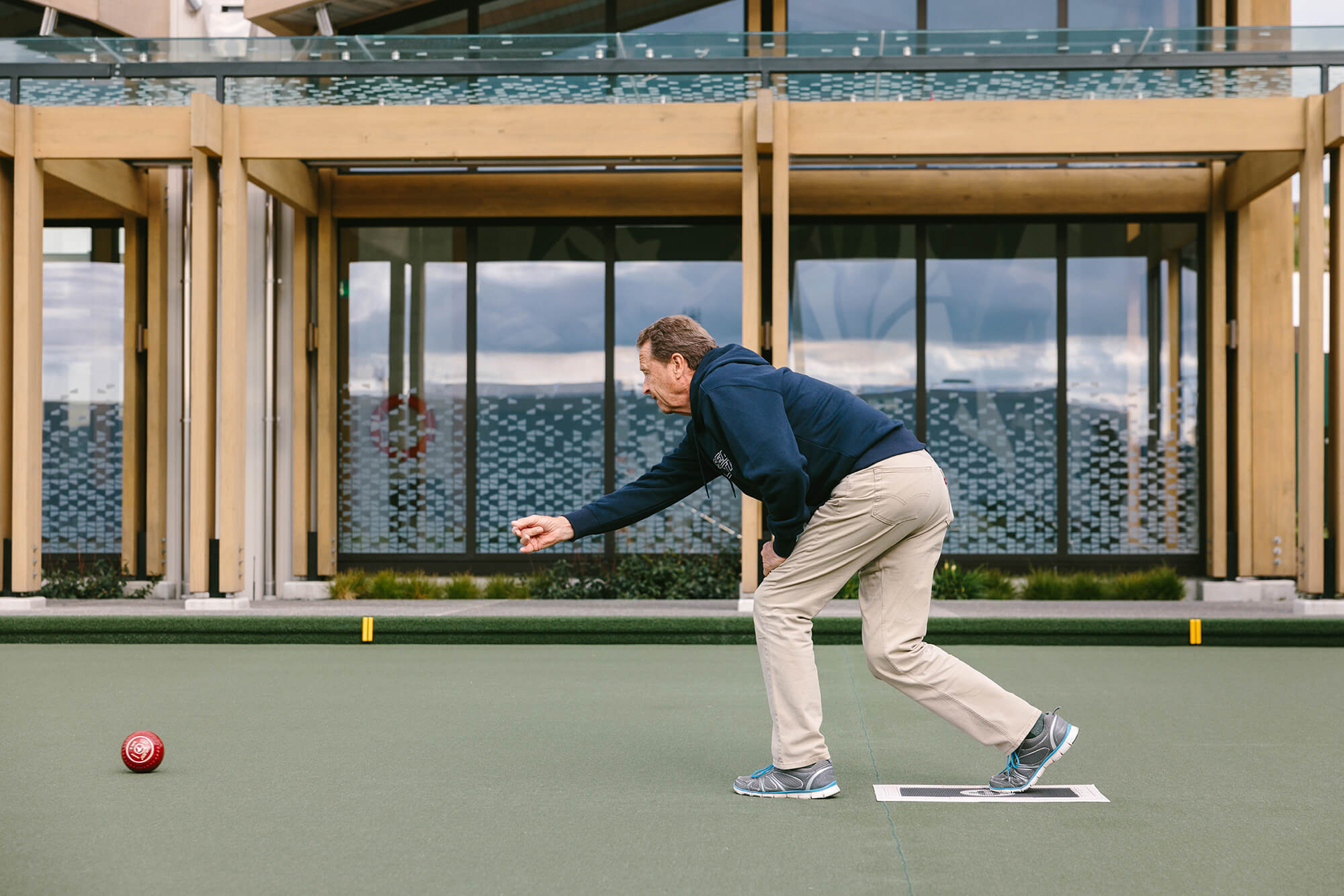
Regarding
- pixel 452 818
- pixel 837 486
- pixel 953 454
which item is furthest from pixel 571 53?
pixel 452 818

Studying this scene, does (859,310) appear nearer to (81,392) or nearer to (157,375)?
(157,375)

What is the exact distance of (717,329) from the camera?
35.0 ft

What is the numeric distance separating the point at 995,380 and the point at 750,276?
2.98 meters

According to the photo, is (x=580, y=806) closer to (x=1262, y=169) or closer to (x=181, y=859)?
(x=181, y=859)

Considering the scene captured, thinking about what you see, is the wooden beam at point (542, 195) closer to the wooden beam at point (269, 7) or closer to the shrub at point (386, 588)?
the wooden beam at point (269, 7)

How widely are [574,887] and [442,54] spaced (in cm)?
749

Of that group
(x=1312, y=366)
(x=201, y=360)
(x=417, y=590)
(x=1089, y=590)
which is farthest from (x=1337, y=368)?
(x=201, y=360)

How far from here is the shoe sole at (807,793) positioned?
140 inches

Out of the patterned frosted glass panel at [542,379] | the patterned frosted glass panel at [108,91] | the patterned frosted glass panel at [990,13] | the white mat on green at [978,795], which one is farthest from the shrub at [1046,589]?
the patterned frosted glass panel at [108,91]

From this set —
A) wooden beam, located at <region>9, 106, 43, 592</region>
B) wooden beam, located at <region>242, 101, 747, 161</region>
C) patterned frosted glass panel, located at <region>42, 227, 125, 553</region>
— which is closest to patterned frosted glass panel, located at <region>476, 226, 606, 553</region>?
wooden beam, located at <region>242, 101, 747, 161</region>

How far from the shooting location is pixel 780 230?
8672 mm

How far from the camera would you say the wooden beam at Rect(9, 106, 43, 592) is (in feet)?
28.5

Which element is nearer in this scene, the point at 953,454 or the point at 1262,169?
the point at 1262,169

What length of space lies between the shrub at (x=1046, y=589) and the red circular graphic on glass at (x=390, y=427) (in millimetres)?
5170
